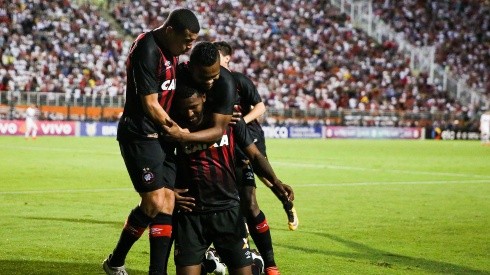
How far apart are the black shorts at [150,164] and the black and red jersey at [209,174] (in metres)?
0.40

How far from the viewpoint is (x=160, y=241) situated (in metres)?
6.95

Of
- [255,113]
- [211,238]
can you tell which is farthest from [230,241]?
[255,113]

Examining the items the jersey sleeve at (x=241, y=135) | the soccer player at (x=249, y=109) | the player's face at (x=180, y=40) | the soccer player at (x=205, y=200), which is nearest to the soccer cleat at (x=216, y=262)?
the soccer player at (x=249, y=109)

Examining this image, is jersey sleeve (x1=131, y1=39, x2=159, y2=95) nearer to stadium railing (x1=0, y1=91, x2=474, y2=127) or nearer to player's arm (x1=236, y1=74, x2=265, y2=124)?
player's arm (x1=236, y1=74, x2=265, y2=124)

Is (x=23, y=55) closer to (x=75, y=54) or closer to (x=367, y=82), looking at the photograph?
(x=75, y=54)

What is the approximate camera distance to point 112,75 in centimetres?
4525

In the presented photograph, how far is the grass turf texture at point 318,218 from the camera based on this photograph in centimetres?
928

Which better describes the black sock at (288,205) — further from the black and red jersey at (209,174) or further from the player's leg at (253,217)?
the black and red jersey at (209,174)

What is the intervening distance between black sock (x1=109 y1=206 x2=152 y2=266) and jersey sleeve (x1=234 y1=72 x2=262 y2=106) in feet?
6.05

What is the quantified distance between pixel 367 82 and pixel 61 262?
4665 cm

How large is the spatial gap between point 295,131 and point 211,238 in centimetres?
4541

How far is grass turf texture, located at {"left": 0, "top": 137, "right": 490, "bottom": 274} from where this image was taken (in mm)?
9281

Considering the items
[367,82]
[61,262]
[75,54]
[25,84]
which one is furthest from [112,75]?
[61,262]

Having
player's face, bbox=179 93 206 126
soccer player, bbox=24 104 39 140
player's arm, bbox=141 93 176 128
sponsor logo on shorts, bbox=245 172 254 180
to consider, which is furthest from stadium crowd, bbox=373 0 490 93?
player's face, bbox=179 93 206 126
